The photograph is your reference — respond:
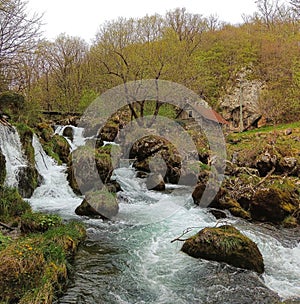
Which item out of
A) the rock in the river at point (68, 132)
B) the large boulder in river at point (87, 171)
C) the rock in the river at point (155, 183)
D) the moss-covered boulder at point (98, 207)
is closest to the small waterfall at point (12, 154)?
the large boulder in river at point (87, 171)

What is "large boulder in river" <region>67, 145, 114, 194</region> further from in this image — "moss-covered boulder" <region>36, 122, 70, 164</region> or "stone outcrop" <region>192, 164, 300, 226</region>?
Answer: "stone outcrop" <region>192, 164, 300, 226</region>

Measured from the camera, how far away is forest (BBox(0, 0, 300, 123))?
21.1 meters

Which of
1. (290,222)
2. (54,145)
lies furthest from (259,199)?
(54,145)

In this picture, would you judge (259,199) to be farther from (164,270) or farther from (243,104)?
(243,104)

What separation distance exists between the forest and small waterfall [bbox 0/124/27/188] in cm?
281

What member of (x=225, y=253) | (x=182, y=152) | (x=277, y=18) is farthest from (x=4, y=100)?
(x=277, y=18)

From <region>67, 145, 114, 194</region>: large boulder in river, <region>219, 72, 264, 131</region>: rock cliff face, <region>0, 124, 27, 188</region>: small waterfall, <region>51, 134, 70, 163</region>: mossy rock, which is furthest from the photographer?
<region>219, 72, 264, 131</region>: rock cliff face

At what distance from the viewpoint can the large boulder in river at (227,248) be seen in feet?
19.9

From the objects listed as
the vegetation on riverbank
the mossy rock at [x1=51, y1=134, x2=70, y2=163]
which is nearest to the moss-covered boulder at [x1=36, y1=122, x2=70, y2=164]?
the mossy rock at [x1=51, y1=134, x2=70, y2=163]

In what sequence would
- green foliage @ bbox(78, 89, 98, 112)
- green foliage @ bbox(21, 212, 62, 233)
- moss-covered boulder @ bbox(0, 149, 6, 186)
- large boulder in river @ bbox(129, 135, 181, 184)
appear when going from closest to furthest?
1. green foliage @ bbox(21, 212, 62, 233)
2. moss-covered boulder @ bbox(0, 149, 6, 186)
3. large boulder in river @ bbox(129, 135, 181, 184)
4. green foliage @ bbox(78, 89, 98, 112)

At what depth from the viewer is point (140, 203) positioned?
11.9m

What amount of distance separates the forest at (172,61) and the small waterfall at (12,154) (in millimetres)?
2807

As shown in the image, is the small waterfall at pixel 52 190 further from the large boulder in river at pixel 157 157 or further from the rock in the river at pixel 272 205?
the rock in the river at pixel 272 205

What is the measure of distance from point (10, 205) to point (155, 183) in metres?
6.95
